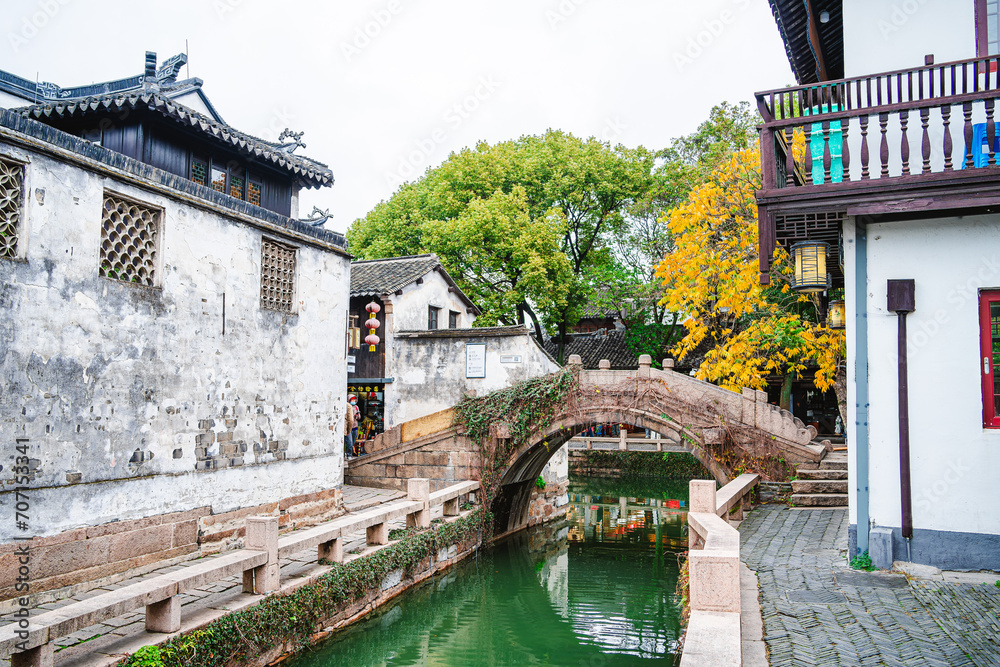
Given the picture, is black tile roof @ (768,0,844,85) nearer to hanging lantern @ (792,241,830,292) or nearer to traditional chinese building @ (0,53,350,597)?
hanging lantern @ (792,241,830,292)

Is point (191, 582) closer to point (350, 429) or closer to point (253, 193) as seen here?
point (253, 193)

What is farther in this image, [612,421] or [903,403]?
[612,421]

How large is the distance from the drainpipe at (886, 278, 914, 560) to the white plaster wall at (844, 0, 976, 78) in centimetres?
226

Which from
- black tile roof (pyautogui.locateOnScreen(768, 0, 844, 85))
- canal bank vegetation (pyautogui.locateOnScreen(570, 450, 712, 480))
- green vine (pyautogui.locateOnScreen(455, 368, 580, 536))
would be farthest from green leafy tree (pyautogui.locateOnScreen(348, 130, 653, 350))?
black tile roof (pyautogui.locateOnScreen(768, 0, 844, 85))

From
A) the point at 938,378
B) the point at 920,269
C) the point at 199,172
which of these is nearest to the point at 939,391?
the point at 938,378

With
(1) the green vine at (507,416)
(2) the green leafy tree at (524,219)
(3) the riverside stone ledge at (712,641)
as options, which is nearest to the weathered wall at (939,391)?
(3) the riverside stone ledge at (712,641)

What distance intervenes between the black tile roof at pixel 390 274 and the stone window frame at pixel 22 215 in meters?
9.08

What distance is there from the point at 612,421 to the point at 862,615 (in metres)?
7.09

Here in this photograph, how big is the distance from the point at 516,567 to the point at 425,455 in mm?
2639

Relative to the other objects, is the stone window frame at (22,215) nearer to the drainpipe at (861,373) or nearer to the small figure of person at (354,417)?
the drainpipe at (861,373)

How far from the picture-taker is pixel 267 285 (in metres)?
10.2

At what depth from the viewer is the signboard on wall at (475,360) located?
48.9 ft

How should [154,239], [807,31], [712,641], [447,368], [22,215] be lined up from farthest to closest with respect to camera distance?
[447,368]
[154,239]
[807,31]
[22,215]
[712,641]

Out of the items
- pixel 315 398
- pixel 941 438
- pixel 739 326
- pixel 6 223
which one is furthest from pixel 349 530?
pixel 739 326
